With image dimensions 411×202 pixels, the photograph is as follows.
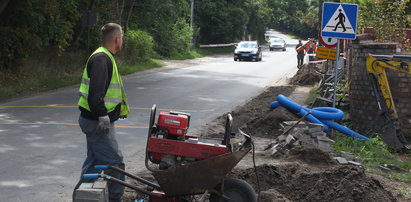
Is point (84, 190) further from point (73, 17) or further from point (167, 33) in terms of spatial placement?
point (167, 33)

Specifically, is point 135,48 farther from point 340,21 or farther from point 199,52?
point 340,21

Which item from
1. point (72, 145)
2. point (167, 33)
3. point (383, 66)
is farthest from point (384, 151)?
point (167, 33)

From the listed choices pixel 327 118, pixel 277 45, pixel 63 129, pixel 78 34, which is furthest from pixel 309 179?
pixel 277 45

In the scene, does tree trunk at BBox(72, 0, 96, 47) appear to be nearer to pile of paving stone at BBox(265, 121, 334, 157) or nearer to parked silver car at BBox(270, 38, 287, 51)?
pile of paving stone at BBox(265, 121, 334, 157)

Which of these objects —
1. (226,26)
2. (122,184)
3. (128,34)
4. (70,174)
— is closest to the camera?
(122,184)

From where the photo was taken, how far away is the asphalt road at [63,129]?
284 inches

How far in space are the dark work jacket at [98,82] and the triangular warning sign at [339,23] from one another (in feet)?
24.1

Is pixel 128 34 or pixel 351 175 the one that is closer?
pixel 351 175

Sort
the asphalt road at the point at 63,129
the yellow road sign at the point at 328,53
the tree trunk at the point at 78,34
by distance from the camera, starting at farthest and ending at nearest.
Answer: the tree trunk at the point at 78,34 → the yellow road sign at the point at 328,53 → the asphalt road at the point at 63,129

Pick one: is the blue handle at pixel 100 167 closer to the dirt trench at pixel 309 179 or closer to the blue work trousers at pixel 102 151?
the blue work trousers at pixel 102 151

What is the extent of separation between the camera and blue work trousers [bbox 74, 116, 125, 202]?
17.5ft

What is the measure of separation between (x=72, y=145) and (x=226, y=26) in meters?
49.7

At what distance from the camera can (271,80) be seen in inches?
1037

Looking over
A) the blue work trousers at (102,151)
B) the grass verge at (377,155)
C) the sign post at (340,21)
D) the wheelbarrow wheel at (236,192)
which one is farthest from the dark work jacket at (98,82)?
the sign post at (340,21)
